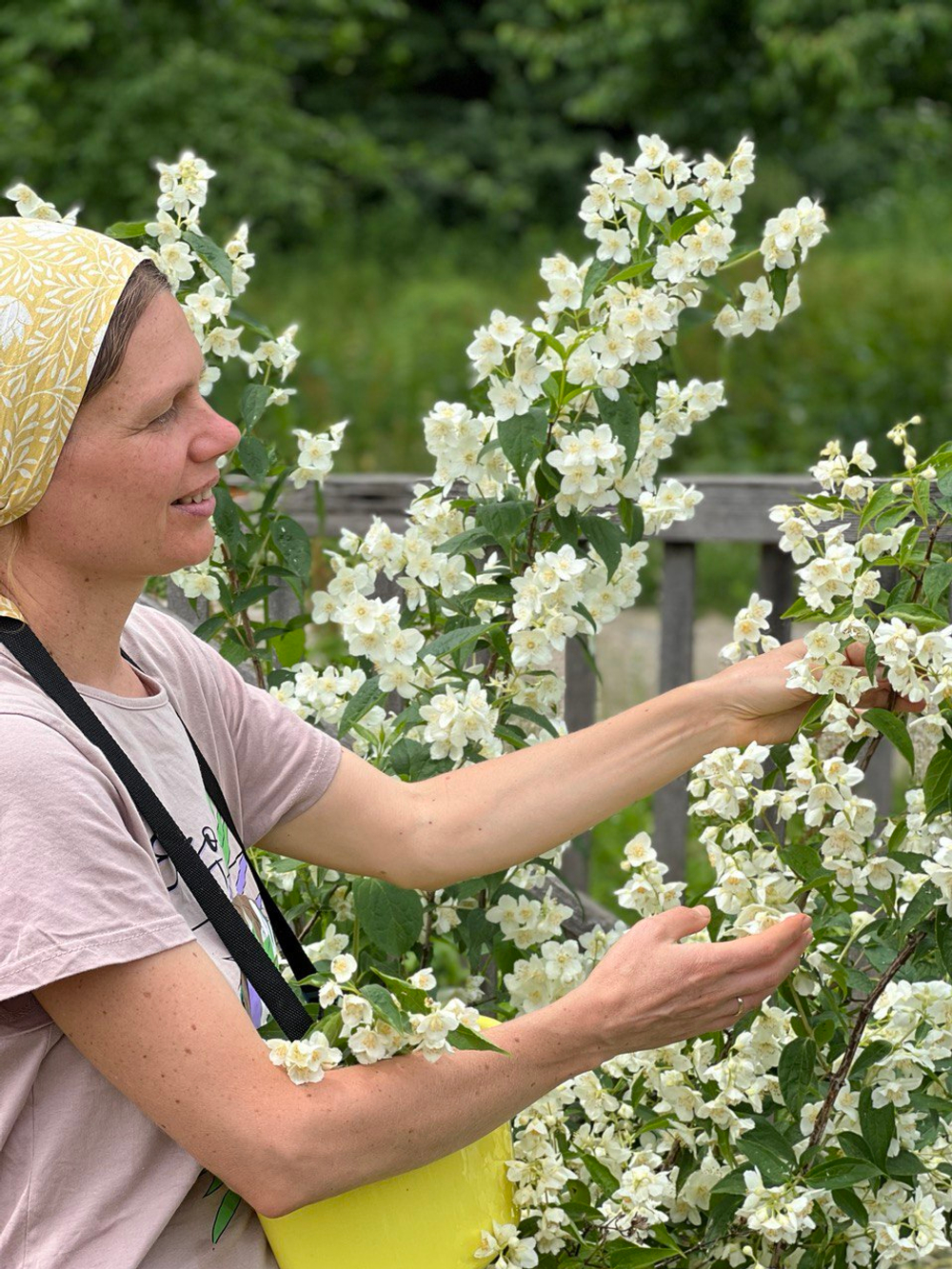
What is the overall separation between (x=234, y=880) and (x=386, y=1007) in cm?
34

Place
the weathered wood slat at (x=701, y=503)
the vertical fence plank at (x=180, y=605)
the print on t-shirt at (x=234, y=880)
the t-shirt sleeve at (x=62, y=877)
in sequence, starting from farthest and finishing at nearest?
the weathered wood slat at (x=701, y=503)
the vertical fence plank at (x=180, y=605)
the print on t-shirt at (x=234, y=880)
the t-shirt sleeve at (x=62, y=877)

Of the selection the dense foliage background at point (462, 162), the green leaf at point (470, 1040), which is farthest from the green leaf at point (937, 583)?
the dense foliage background at point (462, 162)

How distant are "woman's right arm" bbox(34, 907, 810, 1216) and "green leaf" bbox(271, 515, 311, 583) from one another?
2.79 feet

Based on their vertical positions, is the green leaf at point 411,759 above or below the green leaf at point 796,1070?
above

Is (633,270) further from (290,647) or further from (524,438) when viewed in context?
(290,647)

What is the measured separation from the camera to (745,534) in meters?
3.59

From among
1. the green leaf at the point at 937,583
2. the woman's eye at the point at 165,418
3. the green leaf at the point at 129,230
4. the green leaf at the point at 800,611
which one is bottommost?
the green leaf at the point at 800,611

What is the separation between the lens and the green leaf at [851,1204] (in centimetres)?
191

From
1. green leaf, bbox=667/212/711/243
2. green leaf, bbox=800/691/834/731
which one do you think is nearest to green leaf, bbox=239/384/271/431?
green leaf, bbox=667/212/711/243

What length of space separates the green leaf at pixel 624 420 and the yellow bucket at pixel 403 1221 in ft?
2.36

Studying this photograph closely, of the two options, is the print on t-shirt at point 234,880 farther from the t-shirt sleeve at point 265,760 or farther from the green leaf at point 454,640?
the green leaf at point 454,640

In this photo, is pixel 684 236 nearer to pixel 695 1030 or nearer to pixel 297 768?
pixel 297 768

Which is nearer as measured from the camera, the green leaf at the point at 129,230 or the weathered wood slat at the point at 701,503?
the green leaf at the point at 129,230

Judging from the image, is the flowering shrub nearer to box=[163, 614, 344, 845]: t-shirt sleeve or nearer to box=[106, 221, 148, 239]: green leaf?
box=[106, 221, 148, 239]: green leaf
